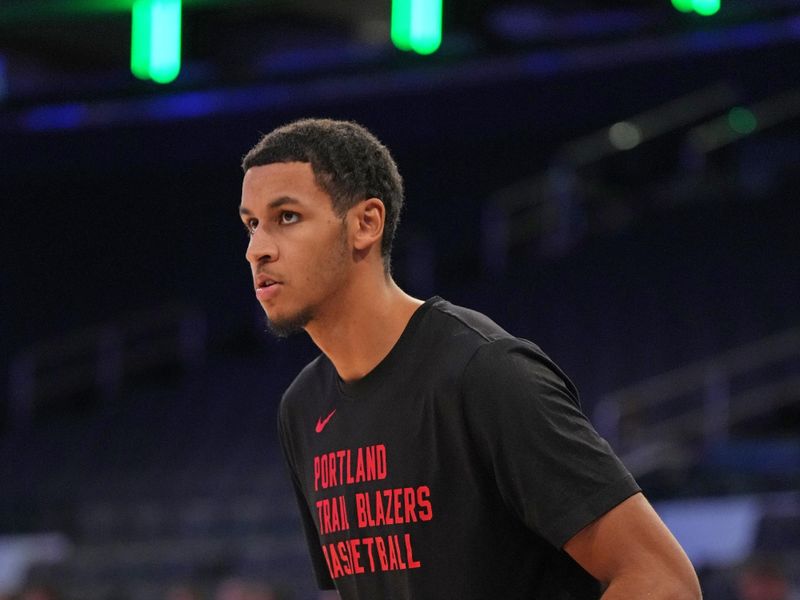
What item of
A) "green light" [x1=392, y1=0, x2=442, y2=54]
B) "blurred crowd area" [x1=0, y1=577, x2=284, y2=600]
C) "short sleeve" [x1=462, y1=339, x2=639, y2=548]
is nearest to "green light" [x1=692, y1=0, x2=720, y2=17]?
"green light" [x1=392, y1=0, x2=442, y2=54]

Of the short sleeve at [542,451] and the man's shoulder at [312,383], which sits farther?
the man's shoulder at [312,383]

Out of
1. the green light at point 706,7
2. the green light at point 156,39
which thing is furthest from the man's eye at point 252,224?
the green light at point 156,39

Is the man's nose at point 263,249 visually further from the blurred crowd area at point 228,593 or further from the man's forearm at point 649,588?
the blurred crowd area at point 228,593

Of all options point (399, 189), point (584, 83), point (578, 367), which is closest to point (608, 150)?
point (584, 83)

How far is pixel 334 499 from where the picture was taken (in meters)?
2.29

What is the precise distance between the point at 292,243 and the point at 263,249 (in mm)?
47

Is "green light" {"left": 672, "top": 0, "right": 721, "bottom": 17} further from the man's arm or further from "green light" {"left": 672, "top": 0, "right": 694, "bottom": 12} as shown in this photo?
the man's arm

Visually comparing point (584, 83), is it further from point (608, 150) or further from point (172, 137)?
point (172, 137)

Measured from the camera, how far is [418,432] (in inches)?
84.7

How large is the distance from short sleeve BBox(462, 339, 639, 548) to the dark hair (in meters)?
0.38

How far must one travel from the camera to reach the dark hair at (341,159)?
7.30 feet

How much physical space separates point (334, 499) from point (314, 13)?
461 inches

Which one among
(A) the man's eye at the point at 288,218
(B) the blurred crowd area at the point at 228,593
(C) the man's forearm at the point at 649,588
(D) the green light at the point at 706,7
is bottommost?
(C) the man's forearm at the point at 649,588

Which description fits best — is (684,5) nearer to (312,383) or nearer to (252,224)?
(312,383)
